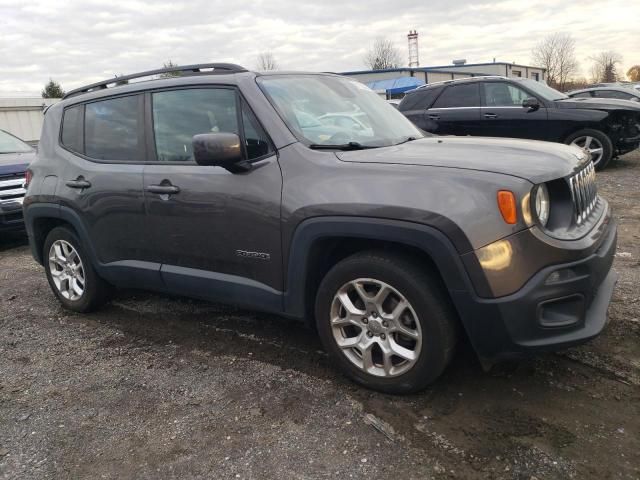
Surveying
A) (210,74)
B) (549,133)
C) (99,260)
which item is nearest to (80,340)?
(99,260)

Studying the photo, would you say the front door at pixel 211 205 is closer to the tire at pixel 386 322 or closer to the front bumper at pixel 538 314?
the tire at pixel 386 322

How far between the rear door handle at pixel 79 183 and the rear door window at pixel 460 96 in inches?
299

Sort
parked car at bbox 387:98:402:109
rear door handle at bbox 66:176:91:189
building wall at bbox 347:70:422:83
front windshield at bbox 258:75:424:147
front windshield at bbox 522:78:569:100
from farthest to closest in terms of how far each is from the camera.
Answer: building wall at bbox 347:70:422:83, front windshield at bbox 522:78:569:100, parked car at bbox 387:98:402:109, rear door handle at bbox 66:176:91:189, front windshield at bbox 258:75:424:147

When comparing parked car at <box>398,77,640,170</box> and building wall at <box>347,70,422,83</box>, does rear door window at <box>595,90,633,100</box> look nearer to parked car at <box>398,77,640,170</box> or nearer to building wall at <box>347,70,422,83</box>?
parked car at <box>398,77,640,170</box>

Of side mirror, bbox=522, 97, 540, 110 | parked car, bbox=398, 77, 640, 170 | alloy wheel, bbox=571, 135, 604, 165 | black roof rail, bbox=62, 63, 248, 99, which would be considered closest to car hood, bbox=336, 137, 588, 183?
black roof rail, bbox=62, 63, 248, 99

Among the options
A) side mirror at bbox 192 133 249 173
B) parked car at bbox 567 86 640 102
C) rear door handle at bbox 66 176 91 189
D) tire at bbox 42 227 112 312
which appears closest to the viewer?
side mirror at bbox 192 133 249 173

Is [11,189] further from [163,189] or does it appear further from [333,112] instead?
[333,112]

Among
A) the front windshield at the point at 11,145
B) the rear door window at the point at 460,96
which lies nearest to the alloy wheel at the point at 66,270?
the front windshield at the point at 11,145

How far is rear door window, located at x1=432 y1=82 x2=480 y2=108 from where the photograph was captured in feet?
32.5

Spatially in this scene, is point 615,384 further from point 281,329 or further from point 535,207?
point 281,329

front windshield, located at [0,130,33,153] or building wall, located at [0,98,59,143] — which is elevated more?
building wall, located at [0,98,59,143]

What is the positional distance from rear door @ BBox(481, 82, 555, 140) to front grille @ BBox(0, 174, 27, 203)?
25.1 ft

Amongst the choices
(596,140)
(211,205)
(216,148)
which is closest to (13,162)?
(211,205)

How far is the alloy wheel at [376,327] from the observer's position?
2787mm
